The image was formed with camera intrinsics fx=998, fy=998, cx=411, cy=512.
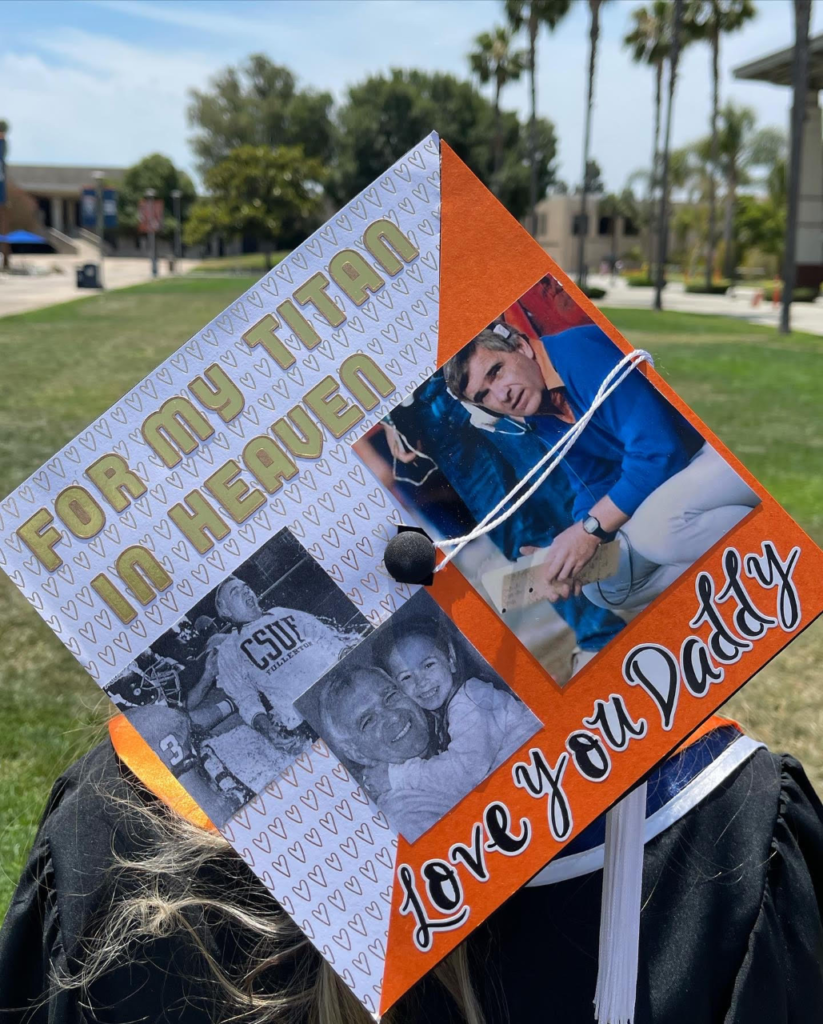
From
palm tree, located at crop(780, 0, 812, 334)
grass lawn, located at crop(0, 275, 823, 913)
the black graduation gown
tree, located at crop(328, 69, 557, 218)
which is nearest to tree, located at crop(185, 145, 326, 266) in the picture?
tree, located at crop(328, 69, 557, 218)

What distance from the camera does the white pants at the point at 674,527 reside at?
94 centimetres

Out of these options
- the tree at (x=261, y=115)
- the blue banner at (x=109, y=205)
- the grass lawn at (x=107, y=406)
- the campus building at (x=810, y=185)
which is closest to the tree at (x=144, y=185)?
the tree at (x=261, y=115)

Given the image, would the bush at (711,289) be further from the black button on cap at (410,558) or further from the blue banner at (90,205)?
the black button on cap at (410,558)

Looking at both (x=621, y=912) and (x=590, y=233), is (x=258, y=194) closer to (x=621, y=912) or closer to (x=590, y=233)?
(x=590, y=233)

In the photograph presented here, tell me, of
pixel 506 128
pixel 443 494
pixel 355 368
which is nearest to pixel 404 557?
pixel 443 494

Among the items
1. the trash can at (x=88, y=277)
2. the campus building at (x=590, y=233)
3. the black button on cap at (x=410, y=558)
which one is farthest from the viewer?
the campus building at (x=590, y=233)

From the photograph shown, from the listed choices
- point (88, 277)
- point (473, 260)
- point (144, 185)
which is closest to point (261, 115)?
point (144, 185)

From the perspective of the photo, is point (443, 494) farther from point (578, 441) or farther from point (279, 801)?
point (279, 801)

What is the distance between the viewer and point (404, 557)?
0.88 metres

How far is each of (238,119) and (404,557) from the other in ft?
257

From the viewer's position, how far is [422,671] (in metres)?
0.92

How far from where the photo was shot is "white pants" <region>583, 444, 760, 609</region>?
938mm

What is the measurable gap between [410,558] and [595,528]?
0.19m

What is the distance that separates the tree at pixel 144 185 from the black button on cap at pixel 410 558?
260 ft
